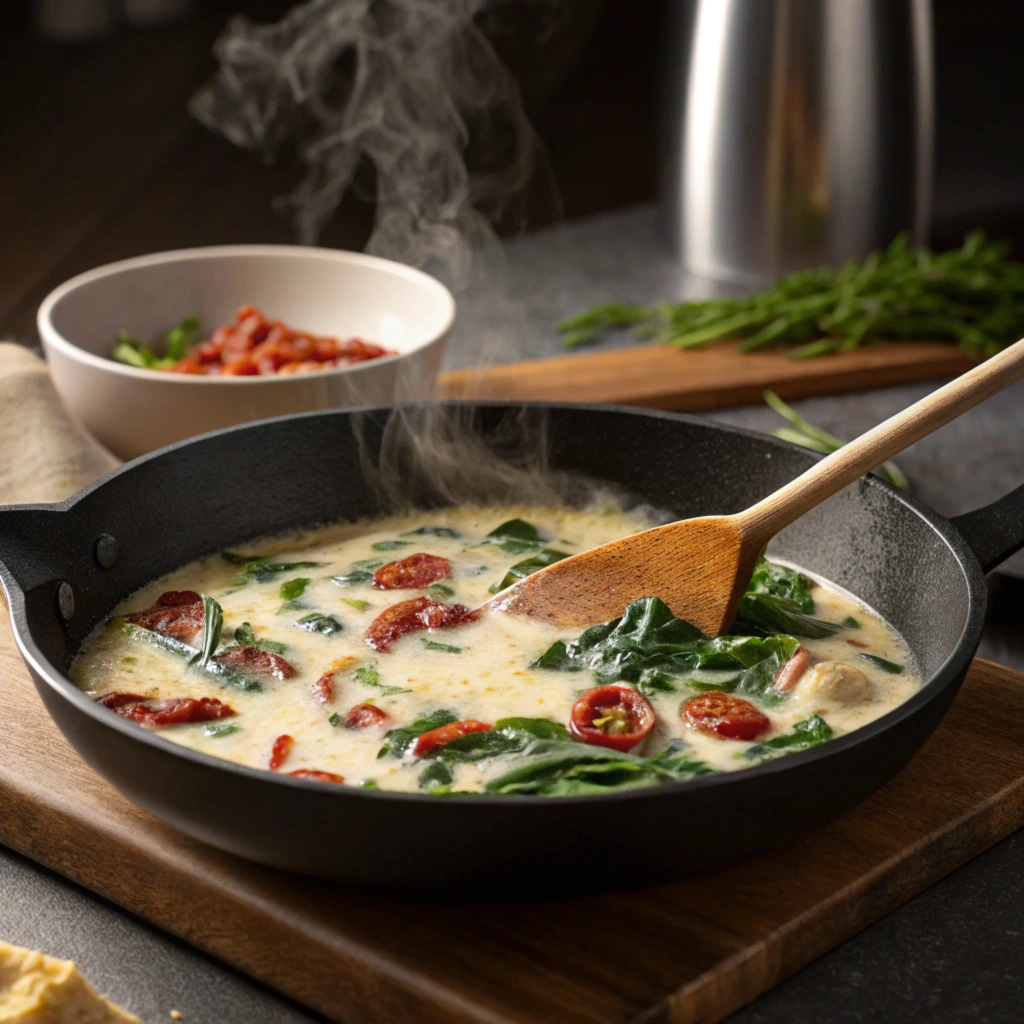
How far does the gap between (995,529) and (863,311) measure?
1.93 metres

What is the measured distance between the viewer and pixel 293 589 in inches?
89.9

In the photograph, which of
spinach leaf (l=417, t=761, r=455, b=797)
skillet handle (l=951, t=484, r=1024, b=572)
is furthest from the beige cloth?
skillet handle (l=951, t=484, r=1024, b=572)

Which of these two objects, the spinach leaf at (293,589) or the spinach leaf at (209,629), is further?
the spinach leaf at (293,589)

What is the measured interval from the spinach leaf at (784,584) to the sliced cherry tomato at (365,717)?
682 millimetres

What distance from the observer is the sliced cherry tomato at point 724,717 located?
1.82 m

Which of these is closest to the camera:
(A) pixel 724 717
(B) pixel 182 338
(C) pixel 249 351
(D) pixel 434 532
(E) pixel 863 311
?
(A) pixel 724 717

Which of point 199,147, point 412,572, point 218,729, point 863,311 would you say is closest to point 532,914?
point 218,729

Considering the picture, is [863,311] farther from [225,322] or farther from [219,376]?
[219,376]

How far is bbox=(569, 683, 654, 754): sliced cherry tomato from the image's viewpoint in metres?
1.77

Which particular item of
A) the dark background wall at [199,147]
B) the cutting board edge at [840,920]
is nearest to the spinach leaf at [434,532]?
the cutting board edge at [840,920]

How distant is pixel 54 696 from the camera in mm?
1614

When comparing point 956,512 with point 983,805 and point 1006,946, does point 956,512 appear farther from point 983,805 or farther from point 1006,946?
point 1006,946

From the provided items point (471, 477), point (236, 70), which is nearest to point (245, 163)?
point (236, 70)

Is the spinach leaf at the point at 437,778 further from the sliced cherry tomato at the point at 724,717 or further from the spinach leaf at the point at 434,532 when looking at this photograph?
the spinach leaf at the point at 434,532
